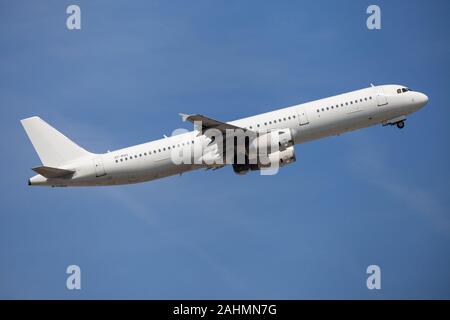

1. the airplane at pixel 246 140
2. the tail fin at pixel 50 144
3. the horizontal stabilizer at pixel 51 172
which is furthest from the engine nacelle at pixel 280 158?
the horizontal stabilizer at pixel 51 172

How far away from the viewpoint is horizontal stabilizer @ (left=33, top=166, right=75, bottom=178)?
7638 centimetres

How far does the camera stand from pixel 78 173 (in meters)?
78.2

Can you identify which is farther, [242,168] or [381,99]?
[242,168]

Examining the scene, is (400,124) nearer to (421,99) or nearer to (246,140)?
(421,99)

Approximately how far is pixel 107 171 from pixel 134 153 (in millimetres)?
2917

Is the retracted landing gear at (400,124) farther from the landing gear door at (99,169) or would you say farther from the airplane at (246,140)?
the landing gear door at (99,169)

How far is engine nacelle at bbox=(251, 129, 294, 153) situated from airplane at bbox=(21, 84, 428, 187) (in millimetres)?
87

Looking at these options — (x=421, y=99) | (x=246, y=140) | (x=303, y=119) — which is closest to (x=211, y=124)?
(x=246, y=140)

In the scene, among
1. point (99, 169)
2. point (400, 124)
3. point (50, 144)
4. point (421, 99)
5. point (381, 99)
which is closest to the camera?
point (99, 169)

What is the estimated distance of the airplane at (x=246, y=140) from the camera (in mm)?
77062

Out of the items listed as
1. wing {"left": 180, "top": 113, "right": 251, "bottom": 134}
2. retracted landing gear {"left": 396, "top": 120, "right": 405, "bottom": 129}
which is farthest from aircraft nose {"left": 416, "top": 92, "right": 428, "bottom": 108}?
wing {"left": 180, "top": 113, "right": 251, "bottom": 134}

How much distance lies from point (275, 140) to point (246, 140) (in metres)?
2.61

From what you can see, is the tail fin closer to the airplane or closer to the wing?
the airplane

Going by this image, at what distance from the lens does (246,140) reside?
7706 cm
